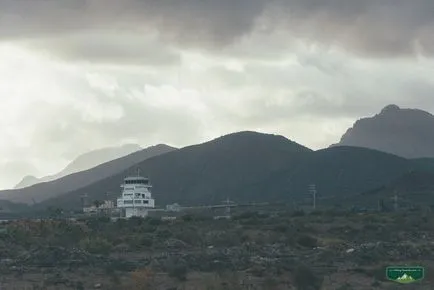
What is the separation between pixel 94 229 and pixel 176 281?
5637 cm

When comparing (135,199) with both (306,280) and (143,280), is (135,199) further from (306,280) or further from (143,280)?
(306,280)

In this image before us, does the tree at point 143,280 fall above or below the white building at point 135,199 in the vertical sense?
below

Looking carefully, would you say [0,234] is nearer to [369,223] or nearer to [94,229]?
[94,229]

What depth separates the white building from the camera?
190875 mm

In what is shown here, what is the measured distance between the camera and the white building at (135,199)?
191 metres

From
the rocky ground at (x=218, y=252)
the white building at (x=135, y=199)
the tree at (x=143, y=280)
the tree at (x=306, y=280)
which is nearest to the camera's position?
the tree at (x=306, y=280)

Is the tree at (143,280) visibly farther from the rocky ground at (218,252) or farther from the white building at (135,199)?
the white building at (135,199)

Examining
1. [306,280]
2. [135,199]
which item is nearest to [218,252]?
[306,280]

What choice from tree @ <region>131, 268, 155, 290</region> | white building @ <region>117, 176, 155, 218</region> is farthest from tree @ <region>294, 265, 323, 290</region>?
white building @ <region>117, 176, 155, 218</region>

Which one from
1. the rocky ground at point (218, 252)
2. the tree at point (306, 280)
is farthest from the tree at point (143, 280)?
A: the tree at point (306, 280)

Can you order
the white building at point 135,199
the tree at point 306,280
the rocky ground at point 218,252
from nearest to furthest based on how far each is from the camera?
the tree at point 306,280 < the rocky ground at point 218,252 < the white building at point 135,199

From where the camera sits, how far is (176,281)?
7700 cm

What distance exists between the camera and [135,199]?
191 meters

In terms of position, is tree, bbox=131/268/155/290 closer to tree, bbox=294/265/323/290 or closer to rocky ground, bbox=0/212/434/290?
rocky ground, bbox=0/212/434/290
